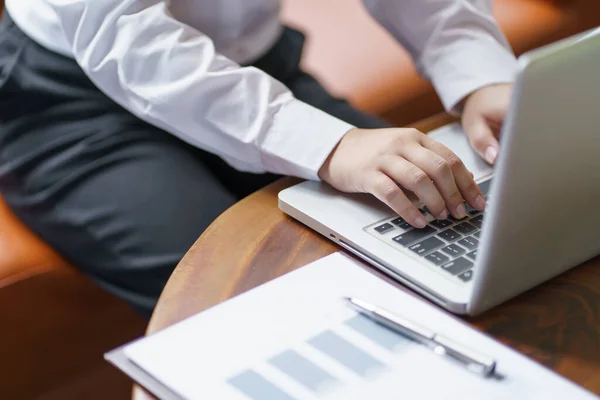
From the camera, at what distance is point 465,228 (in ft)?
2.09

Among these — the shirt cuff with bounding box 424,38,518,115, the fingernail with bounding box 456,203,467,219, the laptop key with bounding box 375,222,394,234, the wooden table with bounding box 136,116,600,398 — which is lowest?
the wooden table with bounding box 136,116,600,398

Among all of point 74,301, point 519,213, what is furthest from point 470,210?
point 74,301

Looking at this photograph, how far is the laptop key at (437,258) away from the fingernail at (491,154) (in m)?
0.19

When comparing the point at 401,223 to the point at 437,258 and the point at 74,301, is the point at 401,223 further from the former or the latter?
the point at 74,301

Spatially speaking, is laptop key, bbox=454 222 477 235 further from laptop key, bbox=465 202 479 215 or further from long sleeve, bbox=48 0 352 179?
long sleeve, bbox=48 0 352 179

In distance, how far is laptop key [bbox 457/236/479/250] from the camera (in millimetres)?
606

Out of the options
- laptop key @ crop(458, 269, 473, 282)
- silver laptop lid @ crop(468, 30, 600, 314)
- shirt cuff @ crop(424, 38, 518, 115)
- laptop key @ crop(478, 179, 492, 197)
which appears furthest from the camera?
shirt cuff @ crop(424, 38, 518, 115)

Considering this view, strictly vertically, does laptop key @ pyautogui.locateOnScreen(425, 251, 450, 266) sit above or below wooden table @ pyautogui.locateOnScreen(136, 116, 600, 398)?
above

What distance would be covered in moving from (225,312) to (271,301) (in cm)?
3

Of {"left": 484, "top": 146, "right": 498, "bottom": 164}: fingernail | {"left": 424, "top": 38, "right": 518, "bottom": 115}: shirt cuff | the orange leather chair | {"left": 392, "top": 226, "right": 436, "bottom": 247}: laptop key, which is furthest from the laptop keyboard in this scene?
the orange leather chair

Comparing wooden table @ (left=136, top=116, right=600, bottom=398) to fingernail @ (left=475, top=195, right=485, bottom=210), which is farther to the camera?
fingernail @ (left=475, top=195, right=485, bottom=210)

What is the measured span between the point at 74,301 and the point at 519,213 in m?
0.61

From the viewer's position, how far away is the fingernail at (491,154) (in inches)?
29.4

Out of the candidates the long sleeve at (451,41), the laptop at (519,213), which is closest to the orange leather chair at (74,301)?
the long sleeve at (451,41)
